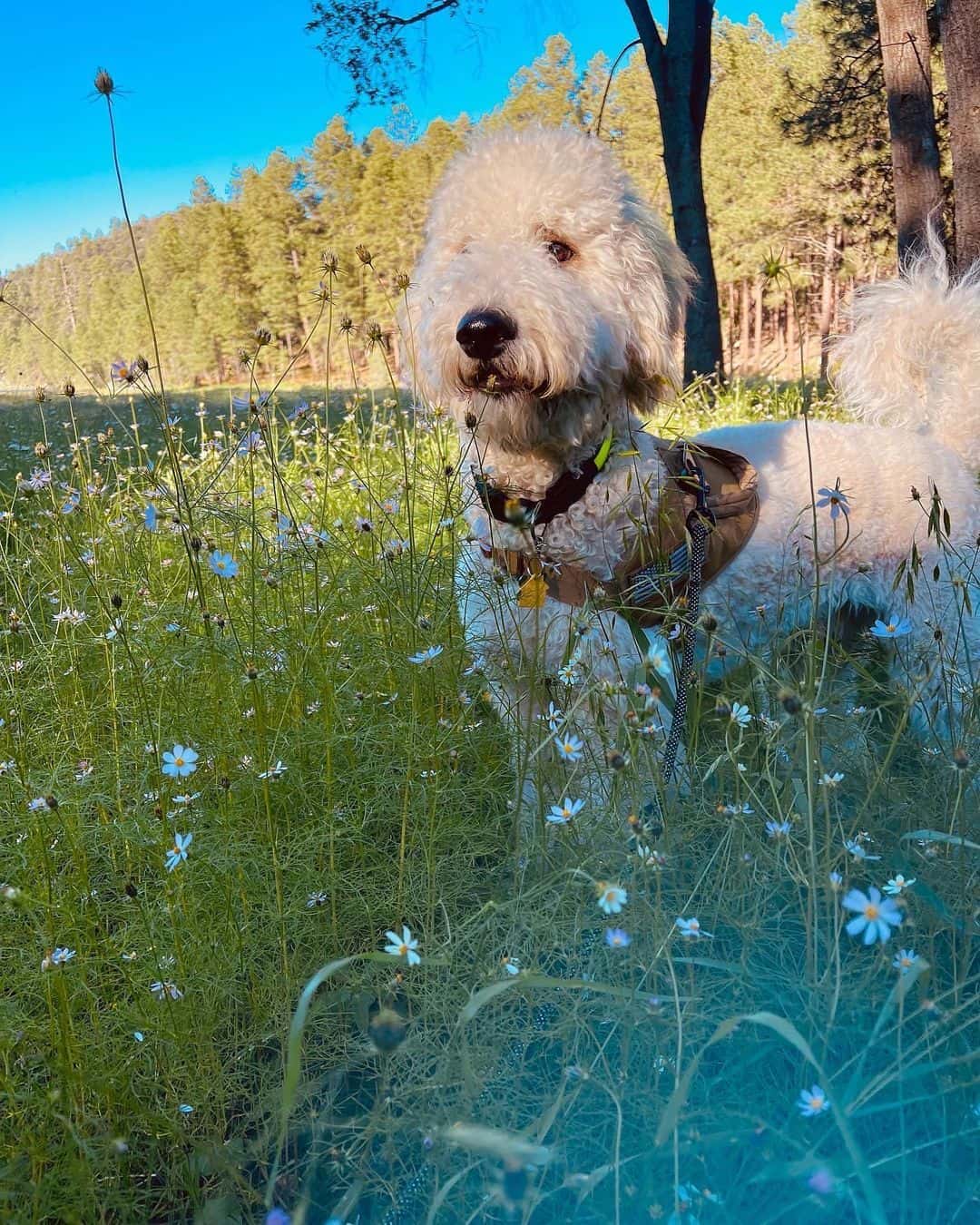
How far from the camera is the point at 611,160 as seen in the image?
3.01 metres

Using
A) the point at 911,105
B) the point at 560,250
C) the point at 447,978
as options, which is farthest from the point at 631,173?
the point at 911,105

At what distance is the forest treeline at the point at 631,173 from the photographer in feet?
52.1

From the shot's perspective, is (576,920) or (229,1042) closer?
(576,920)

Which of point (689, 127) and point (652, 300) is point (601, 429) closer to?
point (652, 300)

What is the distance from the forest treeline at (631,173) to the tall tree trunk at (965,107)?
1.54 meters

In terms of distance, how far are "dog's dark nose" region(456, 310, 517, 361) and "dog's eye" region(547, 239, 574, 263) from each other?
0.50 metres

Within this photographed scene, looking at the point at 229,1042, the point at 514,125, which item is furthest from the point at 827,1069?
the point at 514,125

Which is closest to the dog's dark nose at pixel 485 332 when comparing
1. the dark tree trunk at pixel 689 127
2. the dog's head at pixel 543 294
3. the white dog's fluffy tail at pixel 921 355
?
the dog's head at pixel 543 294

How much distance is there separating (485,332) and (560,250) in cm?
58

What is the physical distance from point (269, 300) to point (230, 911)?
151 feet

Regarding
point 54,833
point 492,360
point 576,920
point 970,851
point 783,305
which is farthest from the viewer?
point 783,305

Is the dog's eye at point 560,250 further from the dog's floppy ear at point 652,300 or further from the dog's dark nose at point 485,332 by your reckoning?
the dog's dark nose at point 485,332

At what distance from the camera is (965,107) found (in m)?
5.93

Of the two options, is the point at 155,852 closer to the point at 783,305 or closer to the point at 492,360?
the point at 492,360
